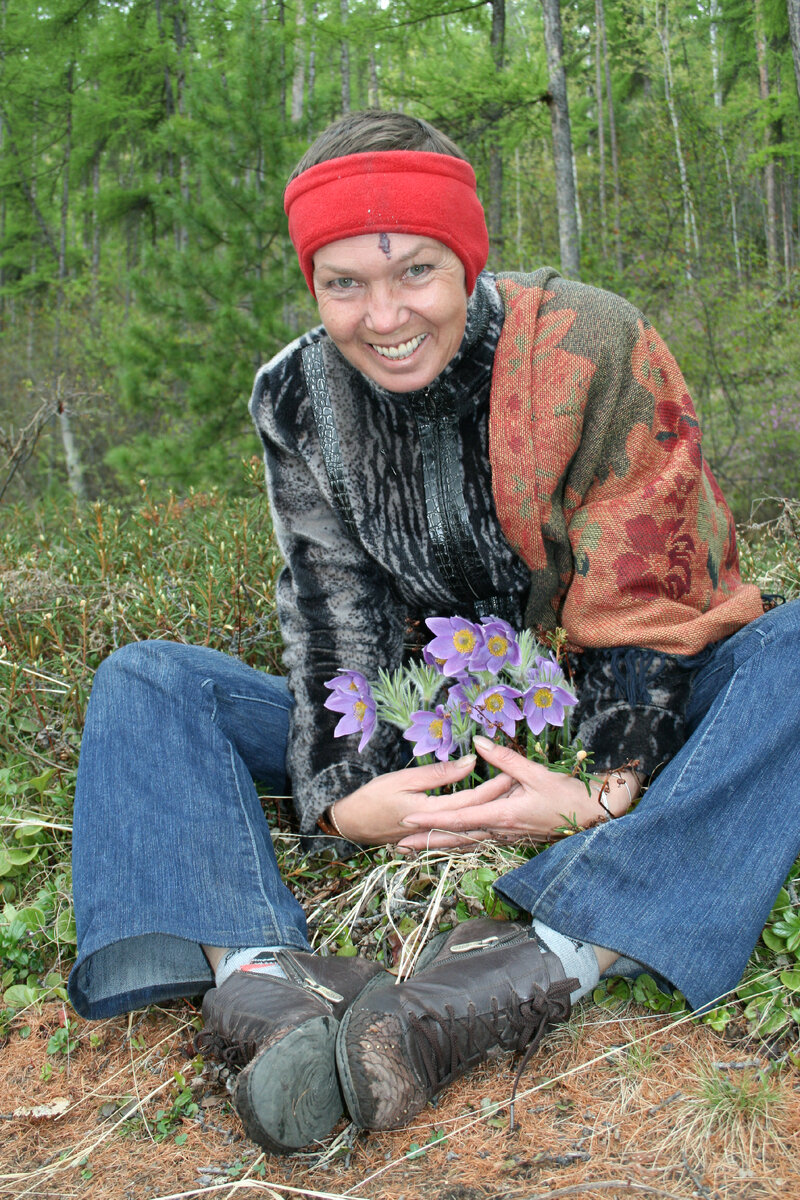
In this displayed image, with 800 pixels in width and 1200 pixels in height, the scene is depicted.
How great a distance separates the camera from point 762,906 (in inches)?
66.0

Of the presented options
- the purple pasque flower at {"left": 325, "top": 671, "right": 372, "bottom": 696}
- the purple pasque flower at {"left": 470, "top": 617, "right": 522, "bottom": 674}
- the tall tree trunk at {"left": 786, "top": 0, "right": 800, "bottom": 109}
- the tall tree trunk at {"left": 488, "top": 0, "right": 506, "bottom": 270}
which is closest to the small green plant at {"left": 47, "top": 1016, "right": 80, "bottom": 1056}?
the purple pasque flower at {"left": 325, "top": 671, "right": 372, "bottom": 696}

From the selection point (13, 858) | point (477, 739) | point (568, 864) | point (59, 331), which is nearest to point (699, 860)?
point (568, 864)

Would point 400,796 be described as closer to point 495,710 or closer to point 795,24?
point 495,710

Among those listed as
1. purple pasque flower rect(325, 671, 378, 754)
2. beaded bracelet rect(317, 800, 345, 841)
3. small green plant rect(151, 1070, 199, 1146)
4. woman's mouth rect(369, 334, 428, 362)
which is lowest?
small green plant rect(151, 1070, 199, 1146)

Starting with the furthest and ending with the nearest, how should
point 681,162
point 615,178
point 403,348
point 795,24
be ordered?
point 615,178
point 681,162
point 795,24
point 403,348

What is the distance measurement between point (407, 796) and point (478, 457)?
81 cm

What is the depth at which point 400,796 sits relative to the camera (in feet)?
6.71

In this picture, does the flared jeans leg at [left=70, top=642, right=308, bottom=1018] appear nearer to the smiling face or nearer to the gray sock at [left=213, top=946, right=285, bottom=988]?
the gray sock at [left=213, top=946, right=285, bottom=988]

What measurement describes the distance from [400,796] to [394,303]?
1084 mm

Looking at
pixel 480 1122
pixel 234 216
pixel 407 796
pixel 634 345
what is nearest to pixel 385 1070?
pixel 480 1122

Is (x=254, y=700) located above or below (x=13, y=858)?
above

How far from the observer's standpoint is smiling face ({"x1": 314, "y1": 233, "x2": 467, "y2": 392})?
6.02 feet

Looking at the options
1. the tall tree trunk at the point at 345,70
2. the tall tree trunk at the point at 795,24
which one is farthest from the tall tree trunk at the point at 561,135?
the tall tree trunk at the point at 345,70

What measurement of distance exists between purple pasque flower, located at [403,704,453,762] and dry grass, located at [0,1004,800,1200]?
644 mm
